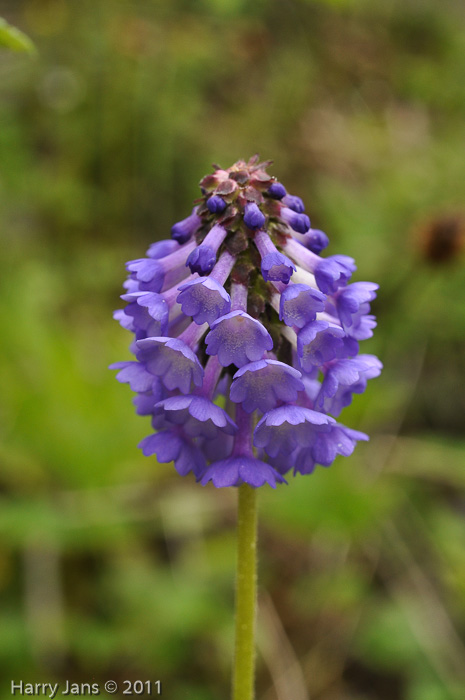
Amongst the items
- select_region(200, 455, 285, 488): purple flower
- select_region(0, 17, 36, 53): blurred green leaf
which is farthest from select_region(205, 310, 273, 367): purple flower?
select_region(0, 17, 36, 53): blurred green leaf

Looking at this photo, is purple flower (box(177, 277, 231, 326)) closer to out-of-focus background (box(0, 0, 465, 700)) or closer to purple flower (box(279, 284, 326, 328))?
purple flower (box(279, 284, 326, 328))

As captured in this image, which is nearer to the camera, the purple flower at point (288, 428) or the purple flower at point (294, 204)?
the purple flower at point (288, 428)

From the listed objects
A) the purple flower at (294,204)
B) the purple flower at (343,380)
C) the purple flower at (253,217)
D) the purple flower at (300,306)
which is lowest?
the purple flower at (343,380)

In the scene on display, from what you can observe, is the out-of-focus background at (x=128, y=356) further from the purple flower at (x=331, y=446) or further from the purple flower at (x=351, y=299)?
the purple flower at (x=351, y=299)

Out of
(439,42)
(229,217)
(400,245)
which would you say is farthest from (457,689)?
(439,42)

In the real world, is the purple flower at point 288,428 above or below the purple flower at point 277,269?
below

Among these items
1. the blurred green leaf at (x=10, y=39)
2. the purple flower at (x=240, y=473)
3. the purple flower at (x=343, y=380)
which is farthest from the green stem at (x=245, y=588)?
the blurred green leaf at (x=10, y=39)
